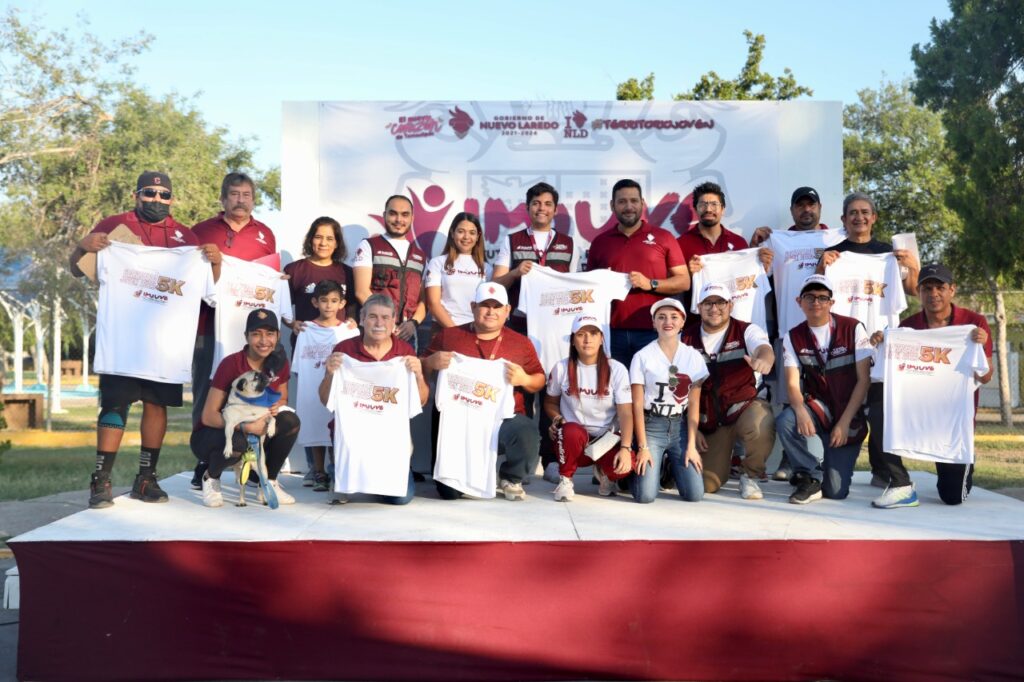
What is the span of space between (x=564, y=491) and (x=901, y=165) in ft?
72.1

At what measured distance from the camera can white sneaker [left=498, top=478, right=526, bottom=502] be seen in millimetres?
5148

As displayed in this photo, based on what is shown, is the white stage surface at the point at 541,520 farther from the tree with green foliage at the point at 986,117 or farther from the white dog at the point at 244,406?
the tree with green foliage at the point at 986,117

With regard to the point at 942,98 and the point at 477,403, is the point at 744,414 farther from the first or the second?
the point at 942,98

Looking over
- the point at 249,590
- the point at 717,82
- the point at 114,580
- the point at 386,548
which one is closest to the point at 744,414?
the point at 386,548

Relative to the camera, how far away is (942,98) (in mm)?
17172

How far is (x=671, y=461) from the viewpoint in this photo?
540 cm

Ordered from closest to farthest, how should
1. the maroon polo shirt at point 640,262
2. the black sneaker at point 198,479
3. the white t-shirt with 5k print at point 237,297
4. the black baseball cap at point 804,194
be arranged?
the black sneaker at point 198,479 → the white t-shirt with 5k print at point 237,297 → the maroon polo shirt at point 640,262 → the black baseball cap at point 804,194

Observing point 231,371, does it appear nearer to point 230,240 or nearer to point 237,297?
point 237,297

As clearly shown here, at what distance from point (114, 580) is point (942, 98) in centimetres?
1750

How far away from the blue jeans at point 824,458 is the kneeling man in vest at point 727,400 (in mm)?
126

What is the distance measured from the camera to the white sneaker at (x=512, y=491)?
16.9ft

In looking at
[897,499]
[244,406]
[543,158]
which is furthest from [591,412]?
[543,158]

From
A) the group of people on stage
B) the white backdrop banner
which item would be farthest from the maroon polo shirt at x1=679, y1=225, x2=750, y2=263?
the white backdrop banner

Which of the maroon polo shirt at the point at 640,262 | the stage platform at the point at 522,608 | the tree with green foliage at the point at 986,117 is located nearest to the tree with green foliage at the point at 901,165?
the tree with green foliage at the point at 986,117
